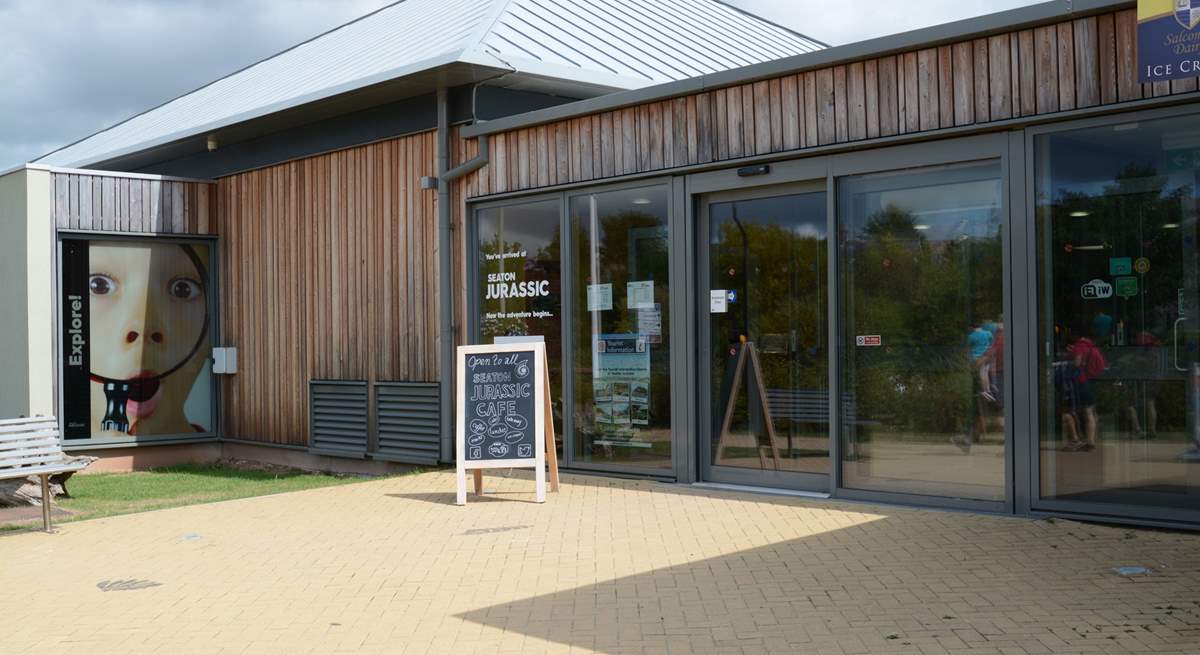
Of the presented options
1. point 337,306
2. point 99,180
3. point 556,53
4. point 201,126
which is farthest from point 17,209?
point 556,53

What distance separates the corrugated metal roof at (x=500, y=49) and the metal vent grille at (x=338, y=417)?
3.07 metres

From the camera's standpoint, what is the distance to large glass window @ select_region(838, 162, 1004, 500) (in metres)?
7.99

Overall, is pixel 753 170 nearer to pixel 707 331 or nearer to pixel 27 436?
pixel 707 331

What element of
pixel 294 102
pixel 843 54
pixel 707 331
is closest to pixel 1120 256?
pixel 843 54

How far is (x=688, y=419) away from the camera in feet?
32.2

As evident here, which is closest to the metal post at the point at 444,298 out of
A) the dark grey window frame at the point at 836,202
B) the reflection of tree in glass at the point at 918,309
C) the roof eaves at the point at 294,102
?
the roof eaves at the point at 294,102

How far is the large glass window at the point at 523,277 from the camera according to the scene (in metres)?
10.9

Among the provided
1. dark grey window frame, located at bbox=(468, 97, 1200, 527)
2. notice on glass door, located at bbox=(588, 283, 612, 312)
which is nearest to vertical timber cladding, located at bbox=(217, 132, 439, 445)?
notice on glass door, located at bbox=(588, 283, 612, 312)

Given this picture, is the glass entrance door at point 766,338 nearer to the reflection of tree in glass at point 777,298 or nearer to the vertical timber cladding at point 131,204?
the reflection of tree in glass at point 777,298

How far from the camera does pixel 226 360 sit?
14.4m

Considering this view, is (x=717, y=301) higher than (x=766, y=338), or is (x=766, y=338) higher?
(x=717, y=301)

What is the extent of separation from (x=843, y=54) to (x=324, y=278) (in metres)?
6.83

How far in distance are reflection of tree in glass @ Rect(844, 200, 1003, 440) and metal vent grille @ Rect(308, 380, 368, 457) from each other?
5.86 metres

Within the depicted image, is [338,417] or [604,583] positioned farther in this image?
[338,417]
